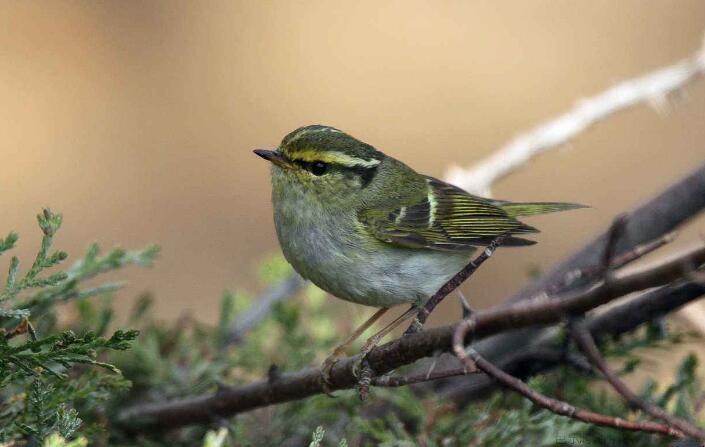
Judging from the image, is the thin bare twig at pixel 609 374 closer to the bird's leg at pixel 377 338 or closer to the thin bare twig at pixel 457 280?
the thin bare twig at pixel 457 280

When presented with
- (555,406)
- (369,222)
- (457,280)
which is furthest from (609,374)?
(369,222)

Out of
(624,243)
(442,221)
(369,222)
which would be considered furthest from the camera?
(442,221)

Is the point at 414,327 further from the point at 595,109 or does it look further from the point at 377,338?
the point at 595,109

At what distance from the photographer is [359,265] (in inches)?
107

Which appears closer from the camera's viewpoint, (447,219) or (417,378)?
(417,378)

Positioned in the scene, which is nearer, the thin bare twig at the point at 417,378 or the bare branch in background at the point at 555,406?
the bare branch in background at the point at 555,406

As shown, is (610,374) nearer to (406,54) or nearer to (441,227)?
(441,227)

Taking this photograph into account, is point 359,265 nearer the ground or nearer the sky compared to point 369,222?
nearer the ground

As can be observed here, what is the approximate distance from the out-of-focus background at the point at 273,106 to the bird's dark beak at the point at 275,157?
3.05 meters

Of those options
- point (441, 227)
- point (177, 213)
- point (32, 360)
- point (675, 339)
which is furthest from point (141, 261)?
point (177, 213)

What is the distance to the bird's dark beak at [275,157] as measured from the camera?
9.62 feet

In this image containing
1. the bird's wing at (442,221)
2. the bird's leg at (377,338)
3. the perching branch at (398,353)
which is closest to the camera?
the perching branch at (398,353)

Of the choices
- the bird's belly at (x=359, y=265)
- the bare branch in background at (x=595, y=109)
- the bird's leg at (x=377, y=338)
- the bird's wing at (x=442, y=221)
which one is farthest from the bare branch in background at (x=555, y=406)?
the bare branch in background at (x=595, y=109)

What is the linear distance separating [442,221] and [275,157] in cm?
62
